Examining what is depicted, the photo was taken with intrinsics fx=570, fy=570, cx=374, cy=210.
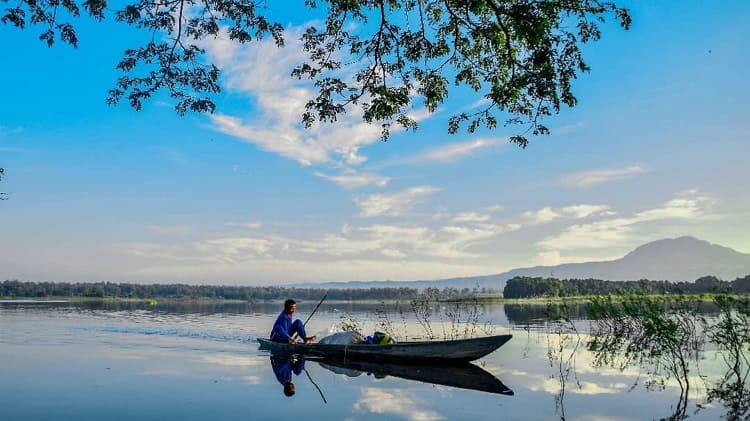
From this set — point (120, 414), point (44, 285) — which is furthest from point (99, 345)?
point (44, 285)

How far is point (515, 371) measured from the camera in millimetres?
15266

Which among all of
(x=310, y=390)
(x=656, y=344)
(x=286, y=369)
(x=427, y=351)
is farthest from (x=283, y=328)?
(x=656, y=344)

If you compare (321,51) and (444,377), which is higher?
(321,51)

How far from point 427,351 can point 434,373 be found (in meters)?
1.29

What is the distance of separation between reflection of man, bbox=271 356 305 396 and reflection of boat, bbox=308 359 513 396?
2.51 ft

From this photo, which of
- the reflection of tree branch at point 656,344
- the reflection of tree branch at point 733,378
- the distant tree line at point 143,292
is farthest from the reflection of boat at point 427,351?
the distant tree line at point 143,292

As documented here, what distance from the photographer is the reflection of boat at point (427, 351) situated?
15.7m

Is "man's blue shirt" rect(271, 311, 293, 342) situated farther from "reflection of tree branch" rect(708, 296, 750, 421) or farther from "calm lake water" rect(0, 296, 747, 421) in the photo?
"reflection of tree branch" rect(708, 296, 750, 421)

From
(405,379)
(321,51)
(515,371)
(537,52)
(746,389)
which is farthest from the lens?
(515,371)

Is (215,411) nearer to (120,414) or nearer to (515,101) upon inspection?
(120,414)

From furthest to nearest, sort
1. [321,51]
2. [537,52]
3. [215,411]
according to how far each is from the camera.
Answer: [321,51]
[215,411]
[537,52]

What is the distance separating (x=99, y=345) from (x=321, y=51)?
17.7m

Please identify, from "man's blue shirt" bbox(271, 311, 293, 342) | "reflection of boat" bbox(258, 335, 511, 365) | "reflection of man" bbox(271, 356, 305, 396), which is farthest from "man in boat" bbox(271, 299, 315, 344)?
"reflection of boat" bbox(258, 335, 511, 365)

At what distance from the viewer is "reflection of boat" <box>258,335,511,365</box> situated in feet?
51.5
